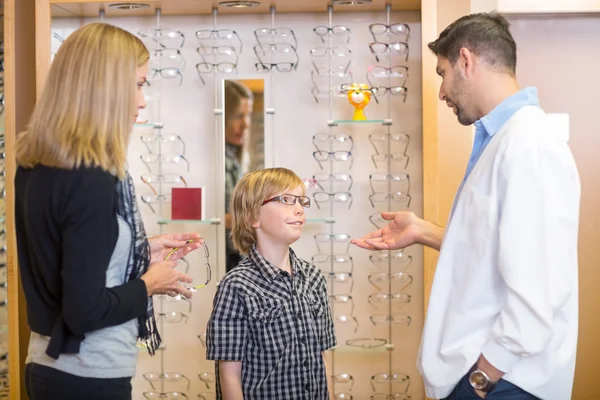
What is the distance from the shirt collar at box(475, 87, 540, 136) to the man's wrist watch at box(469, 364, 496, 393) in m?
0.63

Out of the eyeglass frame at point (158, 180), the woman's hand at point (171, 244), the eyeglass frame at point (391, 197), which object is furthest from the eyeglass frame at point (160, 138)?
the woman's hand at point (171, 244)

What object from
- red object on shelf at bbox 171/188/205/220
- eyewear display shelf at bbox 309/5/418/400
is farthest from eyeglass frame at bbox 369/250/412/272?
red object on shelf at bbox 171/188/205/220

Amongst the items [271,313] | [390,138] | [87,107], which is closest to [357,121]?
[390,138]

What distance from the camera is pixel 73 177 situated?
1647 millimetres

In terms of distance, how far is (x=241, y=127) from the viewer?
3.95m

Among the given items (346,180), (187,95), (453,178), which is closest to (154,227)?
(187,95)

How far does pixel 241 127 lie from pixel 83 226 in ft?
7.78

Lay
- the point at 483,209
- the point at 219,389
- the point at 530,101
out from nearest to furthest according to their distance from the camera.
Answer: the point at 483,209 → the point at 530,101 → the point at 219,389

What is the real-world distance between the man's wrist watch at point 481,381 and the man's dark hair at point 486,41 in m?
0.84

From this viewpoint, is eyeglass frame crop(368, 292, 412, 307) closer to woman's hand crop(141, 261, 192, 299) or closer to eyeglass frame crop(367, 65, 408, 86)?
eyeglass frame crop(367, 65, 408, 86)

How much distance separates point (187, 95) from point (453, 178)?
4.87 feet

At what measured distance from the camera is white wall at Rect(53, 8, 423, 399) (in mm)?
4066

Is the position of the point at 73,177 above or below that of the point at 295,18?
below

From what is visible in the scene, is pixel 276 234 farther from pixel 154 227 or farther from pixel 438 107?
pixel 154 227
